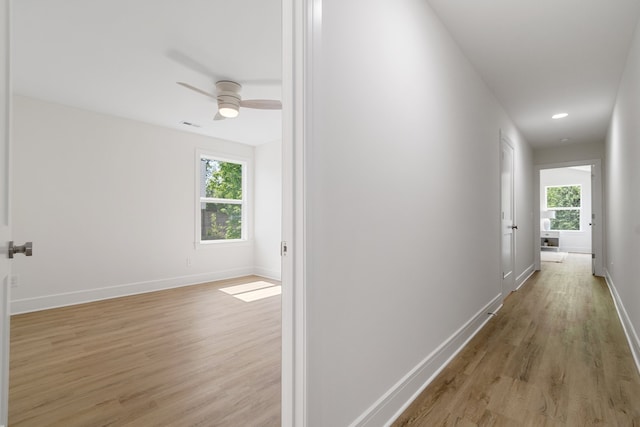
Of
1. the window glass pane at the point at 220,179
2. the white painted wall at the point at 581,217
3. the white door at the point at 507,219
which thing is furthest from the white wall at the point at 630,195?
the white painted wall at the point at 581,217

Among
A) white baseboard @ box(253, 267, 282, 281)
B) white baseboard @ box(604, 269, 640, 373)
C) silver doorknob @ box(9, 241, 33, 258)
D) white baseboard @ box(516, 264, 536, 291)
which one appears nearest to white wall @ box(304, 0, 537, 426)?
silver doorknob @ box(9, 241, 33, 258)

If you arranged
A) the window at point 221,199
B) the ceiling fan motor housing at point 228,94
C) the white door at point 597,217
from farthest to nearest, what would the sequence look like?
the white door at point 597,217
the window at point 221,199
the ceiling fan motor housing at point 228,94

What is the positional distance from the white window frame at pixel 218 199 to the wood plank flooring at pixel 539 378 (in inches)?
168

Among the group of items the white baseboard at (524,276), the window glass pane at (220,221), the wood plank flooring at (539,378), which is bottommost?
the wood plank flooring at (539,378)

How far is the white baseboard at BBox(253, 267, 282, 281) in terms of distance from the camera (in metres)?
5.55

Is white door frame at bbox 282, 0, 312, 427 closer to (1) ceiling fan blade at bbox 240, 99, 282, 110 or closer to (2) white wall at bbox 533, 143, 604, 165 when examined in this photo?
(1) ceiling fan blade at bbox 240, 99, 282, 110

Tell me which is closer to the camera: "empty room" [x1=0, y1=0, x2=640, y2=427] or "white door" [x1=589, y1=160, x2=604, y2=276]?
"empty room" [x1=0, y1=0, x2=640, y2=427]

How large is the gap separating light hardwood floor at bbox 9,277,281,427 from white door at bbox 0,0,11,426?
1000 millimetres

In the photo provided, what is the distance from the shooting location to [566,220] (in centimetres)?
1018

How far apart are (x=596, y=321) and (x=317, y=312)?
360cm

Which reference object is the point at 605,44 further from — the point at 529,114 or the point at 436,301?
the point at 436,301

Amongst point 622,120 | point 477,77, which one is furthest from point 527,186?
point 477,77

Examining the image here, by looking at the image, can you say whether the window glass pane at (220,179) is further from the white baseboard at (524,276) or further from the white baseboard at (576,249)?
the white baseboard at (576,249)

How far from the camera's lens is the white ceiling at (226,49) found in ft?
7.14
